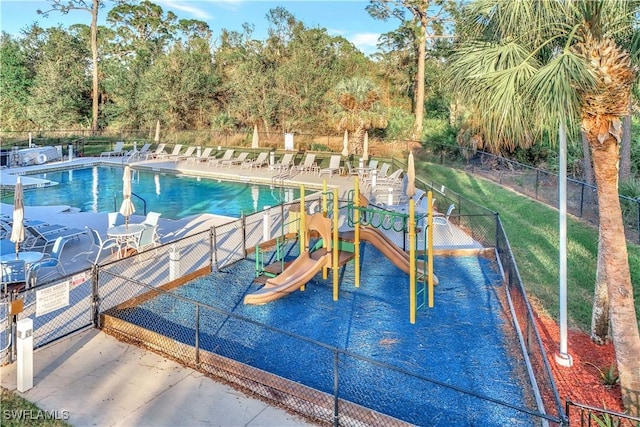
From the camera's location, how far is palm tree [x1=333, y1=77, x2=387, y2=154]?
22.7 meters

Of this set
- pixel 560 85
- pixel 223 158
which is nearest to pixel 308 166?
pixel 223 158

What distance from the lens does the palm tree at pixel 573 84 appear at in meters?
4.89

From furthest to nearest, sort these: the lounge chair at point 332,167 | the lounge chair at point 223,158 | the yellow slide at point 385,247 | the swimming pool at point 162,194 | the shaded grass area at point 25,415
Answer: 1. the lounge chair at point 223,158
2. the lounge chair at point 332,167
3. the swimming pool at point 162,194
4. the yellow slide at point 385,247
5. the shaded grass area at point 25,415

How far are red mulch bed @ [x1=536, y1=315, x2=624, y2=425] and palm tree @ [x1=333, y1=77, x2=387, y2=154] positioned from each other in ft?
54.7

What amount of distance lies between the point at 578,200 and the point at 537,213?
42.6 inches

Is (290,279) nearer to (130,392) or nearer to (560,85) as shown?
(130,392)

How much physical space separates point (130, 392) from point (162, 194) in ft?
45.6

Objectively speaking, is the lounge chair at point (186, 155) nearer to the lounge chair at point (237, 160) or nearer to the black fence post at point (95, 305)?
the lounge chair at point (237, 160)

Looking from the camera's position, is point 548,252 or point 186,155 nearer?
point 548,252

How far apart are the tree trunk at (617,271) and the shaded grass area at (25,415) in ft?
19.1

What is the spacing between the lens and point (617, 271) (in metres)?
5.55

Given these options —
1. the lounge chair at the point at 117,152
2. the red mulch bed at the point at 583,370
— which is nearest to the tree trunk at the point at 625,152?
the red mulch bed at the point at 583,370

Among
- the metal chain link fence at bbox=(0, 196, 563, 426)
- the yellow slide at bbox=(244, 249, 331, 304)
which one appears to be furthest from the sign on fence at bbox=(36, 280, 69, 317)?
the yellow slide at bbox=(244, 249, 331, 304)

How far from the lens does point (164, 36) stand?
40969mm
